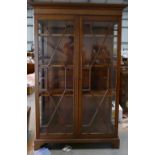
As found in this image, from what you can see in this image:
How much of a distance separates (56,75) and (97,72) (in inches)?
20.2

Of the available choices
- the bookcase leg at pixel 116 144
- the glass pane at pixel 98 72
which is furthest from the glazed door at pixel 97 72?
the bookcase leg at pixel 116 144

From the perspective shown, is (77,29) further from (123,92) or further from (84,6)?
(123,92)

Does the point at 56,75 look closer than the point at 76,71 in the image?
No

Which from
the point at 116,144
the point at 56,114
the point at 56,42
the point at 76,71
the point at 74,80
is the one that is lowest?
the point at 116,144

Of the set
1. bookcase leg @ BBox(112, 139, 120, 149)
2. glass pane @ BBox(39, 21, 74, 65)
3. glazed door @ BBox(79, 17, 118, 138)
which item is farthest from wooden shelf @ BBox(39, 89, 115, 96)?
bookcase leg @ BBox(112, 139, 120, 149)

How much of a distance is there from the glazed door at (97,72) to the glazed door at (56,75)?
0.42 feet

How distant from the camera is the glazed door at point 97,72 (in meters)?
2.67

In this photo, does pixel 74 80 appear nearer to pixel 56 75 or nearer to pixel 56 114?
pixel 56 75

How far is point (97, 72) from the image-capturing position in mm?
2781

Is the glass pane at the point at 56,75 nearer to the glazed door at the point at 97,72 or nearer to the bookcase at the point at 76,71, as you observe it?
the bookcase at the point at 76,71

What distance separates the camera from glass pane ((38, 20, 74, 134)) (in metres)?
2.64

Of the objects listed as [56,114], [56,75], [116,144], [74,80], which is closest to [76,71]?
[74,80]
